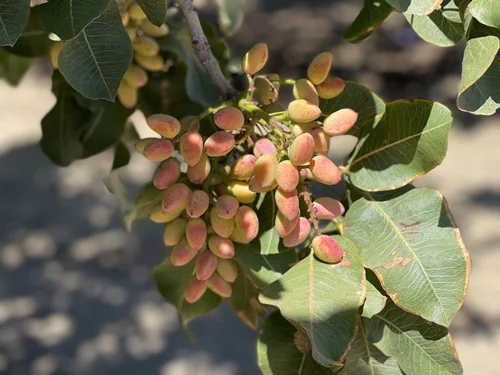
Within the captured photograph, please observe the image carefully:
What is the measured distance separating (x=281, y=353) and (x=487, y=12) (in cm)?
37

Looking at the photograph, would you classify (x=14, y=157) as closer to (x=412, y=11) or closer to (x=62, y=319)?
(x=62, y=319)

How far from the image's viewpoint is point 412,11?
2.05 ft

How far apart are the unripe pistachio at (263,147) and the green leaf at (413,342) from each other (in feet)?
0.63

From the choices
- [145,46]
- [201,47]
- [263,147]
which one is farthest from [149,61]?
[263,147]

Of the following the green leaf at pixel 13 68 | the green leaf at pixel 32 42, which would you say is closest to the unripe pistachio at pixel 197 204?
the green leaf at pixel 32 42

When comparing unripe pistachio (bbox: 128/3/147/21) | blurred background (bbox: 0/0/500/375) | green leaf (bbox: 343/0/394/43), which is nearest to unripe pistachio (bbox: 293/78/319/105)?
green leaf (bbox: 343/0/394/43)

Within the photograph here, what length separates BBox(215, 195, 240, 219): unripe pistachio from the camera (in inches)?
27.0

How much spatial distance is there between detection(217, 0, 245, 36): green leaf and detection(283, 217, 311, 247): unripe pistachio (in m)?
0.66

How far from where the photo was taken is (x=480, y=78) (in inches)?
24.5

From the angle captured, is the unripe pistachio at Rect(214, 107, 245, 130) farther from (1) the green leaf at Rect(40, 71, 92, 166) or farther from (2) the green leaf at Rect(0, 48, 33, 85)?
(2) the green leaf at Rect(0, 48, 33, 85)

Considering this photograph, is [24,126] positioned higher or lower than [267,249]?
lower

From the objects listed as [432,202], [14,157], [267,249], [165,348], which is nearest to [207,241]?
[267,249]

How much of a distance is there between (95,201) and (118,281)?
61 centimetres

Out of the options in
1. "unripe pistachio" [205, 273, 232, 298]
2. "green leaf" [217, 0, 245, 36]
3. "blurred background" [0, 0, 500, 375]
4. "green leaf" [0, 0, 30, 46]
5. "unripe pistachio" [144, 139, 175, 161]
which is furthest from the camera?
"blurred background" [0, 0, 500, 375]
